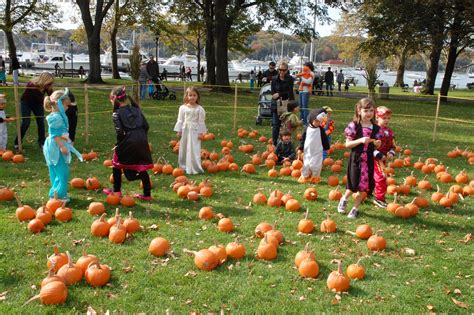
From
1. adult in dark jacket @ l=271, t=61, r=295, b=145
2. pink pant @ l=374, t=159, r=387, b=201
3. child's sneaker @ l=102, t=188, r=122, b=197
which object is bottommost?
child's sneaker @ l=102, t=188, r=122, b=197

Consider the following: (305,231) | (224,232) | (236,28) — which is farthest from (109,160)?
(236,28)

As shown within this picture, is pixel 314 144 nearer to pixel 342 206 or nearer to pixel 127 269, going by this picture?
pixel 342 206

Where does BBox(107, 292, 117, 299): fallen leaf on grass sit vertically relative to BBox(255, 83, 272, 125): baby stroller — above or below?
below

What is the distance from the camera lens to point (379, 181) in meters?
7.41

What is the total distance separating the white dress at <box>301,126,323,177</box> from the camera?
28.8ft

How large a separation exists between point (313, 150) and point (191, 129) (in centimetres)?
254

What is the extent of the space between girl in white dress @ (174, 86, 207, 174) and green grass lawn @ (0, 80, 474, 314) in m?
0.39

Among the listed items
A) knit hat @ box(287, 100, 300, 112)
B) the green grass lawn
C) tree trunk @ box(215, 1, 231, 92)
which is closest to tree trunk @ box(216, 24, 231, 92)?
tree trunk @ box(215, 1, 231, 92)

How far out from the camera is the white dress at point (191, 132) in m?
9.35

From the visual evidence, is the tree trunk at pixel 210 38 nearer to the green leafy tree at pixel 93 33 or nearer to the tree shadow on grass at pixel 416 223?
the green leafy tree at pixel 93 33

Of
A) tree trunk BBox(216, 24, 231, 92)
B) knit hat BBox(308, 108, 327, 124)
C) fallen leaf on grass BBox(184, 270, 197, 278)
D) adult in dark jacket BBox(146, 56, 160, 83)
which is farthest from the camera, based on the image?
tree trunk BBox(216, 24, 231, 92)

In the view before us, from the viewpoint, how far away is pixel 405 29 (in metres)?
29.6

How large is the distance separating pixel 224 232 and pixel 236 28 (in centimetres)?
3557

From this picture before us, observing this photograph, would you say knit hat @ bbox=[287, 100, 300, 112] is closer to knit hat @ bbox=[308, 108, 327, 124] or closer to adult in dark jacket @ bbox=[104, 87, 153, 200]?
knit hat @ bbox=[308, 108, 327, 124]
